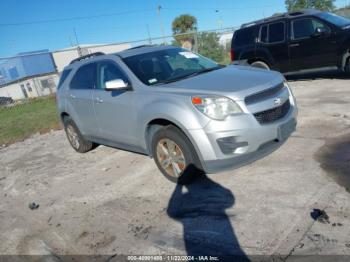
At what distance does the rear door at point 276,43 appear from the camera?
10.0 metres

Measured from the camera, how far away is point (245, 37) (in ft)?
35.4

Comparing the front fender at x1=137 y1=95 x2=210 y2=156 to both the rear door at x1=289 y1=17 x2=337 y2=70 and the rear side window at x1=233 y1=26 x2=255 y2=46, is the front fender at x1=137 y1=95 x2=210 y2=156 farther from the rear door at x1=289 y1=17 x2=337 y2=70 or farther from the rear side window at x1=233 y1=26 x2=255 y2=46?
the rear side window at x1=233 y1=26 x2=255 y2=46

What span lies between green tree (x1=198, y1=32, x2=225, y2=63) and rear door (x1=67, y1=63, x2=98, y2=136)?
570 inches

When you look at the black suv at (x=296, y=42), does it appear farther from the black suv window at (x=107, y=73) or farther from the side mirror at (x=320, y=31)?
the black suv window at (x=107, y=73)

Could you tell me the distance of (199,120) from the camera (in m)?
4.04

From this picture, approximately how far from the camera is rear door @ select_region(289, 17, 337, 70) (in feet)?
29.8

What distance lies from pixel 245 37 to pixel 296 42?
167 cm

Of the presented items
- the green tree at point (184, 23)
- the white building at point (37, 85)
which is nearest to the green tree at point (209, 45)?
the white building at point (37, 85)

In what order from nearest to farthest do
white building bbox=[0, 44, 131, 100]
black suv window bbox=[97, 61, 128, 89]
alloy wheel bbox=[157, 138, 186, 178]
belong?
alloy wheel bbox=[157, 138, 186, 178] < black suv window bbox=[97, 61, 128, 89] < white building bbox=[0, 44, 131, 100]

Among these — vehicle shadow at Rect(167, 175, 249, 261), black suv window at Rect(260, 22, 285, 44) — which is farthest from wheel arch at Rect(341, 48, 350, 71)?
vehicle shadow at Rect(167, 175, 249, 261)

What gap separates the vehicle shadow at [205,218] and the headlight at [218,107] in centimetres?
93

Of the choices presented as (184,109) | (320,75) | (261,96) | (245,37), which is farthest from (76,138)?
(320,75)

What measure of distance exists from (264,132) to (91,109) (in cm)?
312

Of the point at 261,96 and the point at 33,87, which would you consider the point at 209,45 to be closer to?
the point at 261,96
